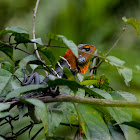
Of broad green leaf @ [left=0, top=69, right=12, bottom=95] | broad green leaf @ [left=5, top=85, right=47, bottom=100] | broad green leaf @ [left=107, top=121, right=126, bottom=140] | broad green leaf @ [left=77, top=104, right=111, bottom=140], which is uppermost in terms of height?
broad green leaf @ [left=5, top=85, right=47, bottom=100]

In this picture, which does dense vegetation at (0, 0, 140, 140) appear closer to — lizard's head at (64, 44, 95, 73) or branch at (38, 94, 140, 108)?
branch at (38, 94, 140, 108)

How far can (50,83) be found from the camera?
Answer: 0.82 meters

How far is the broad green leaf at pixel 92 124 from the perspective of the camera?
2.89 feet

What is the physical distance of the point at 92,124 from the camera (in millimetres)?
904

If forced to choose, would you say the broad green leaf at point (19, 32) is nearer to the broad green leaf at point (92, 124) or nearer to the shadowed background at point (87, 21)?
the broad green leaf at point (92, 124)

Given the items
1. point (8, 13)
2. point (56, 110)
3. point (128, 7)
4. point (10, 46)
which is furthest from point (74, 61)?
point (8, 13)

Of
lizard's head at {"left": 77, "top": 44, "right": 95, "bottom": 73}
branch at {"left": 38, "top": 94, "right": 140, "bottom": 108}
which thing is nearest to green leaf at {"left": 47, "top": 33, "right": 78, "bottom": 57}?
branch at {"left": 38, "top": 94, "right": 140, "bottom": 108}

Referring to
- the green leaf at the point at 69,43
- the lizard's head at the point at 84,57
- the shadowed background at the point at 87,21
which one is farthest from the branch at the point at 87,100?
the shadowed background at the point at 87,21

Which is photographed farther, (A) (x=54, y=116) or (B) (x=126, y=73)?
(B) (x=126, y=73)

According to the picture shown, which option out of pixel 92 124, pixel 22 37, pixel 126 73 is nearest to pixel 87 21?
pixel 126 73

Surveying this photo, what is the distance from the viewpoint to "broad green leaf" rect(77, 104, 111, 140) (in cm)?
88

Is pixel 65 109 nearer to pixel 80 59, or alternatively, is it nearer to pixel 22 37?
pixel 22 37

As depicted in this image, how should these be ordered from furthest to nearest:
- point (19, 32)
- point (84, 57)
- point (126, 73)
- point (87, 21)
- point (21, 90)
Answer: point (87, 21) → point (84, 57) → point (126, 73) → point (19, 32) → point (21, 90)

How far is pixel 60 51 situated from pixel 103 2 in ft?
2.60
